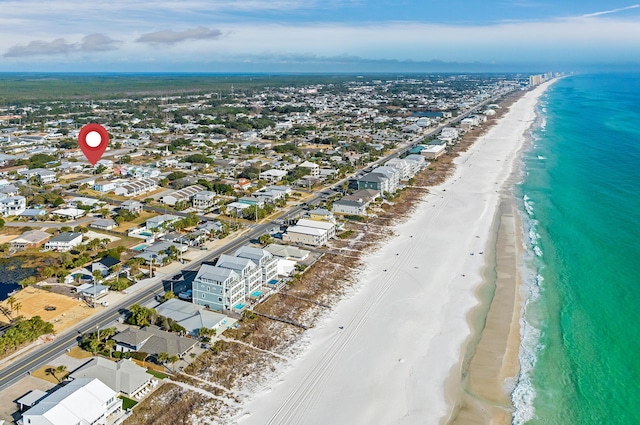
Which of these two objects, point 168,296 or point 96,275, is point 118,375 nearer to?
point 168,296

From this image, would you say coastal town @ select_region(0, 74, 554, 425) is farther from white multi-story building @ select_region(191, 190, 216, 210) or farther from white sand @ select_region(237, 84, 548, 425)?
white sand @ select_region(237, 84, 548, 425)

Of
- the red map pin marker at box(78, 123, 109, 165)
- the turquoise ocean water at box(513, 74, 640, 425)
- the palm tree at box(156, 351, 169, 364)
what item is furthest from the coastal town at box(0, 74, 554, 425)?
the turquoise ocean water at box(513, 74, 640, 425)

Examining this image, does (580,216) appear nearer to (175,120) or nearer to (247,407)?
(247,407)

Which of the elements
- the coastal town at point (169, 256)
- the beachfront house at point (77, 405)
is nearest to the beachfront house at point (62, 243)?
the coastal town at point (169, 256)

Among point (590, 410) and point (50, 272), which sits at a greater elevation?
point (50, 272)

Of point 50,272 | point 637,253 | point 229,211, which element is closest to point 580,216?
point 637,253

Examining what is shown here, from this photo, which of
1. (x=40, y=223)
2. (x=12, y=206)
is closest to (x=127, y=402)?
(x=40, y=223)
